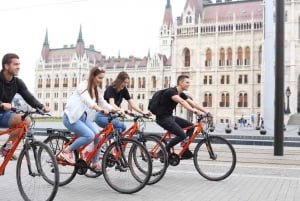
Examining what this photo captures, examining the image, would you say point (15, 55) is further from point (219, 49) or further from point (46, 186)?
point (219, 49)

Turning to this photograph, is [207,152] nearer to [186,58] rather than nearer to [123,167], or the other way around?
[123,167]

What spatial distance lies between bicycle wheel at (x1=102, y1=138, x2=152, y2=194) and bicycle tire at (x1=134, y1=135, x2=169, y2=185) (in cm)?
48

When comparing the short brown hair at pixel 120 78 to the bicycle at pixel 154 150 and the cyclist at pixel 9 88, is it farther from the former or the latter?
the cyclist at pixel 9 88

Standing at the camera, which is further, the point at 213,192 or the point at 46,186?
the point at 213,192

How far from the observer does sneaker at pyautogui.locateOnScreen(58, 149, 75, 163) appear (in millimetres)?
5648

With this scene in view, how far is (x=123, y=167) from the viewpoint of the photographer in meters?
5.38

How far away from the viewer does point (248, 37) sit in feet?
203

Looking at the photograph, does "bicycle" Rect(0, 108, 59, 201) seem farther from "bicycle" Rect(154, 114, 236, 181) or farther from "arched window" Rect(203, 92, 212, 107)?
"arched window" Rect(203, 92, 212, 107)

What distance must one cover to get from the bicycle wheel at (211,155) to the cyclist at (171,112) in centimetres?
17

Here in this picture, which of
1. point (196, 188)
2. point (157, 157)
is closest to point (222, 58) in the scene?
point (157, 157)

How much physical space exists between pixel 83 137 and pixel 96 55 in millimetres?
91247

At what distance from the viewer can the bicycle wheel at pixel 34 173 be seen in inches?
172

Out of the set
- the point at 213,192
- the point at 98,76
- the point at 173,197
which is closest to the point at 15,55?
the point at 98,76

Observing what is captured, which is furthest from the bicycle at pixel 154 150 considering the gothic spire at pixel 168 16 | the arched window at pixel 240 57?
the gothic spire at pixel 168 16
